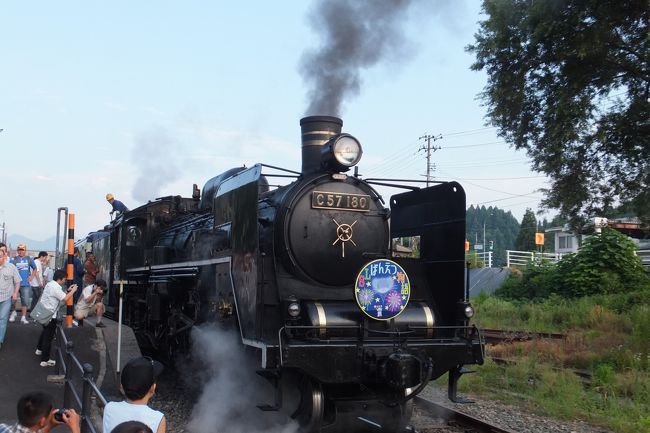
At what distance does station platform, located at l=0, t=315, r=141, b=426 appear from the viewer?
7184 millimetres

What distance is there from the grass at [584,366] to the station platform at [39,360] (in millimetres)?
5443

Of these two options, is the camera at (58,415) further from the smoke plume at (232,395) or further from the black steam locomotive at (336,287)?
the smoke plume at (232,395)

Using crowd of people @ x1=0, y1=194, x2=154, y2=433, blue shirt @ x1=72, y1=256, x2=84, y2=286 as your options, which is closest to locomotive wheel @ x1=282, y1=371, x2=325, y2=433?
crowd of people @ x1=0, y1=194, x2=154, y2=433

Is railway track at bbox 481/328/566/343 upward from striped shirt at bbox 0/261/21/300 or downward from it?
downward

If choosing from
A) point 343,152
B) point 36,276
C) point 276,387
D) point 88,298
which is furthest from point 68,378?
point 36,276

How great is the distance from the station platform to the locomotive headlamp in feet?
12.2

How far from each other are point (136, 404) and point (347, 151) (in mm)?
3838

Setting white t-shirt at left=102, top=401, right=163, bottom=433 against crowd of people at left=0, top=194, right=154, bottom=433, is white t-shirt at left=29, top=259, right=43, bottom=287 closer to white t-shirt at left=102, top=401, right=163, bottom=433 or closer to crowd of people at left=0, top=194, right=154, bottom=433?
crowd of people at left=0, top=194, right=154, bottom=433

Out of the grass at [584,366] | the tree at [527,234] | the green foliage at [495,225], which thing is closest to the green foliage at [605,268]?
the grass at [584,366]

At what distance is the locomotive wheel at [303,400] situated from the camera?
18.0 feet

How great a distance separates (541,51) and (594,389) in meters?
6.29

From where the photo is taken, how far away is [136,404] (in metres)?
3.04

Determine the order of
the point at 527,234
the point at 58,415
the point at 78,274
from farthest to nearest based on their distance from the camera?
1. the point at 527,234
2. the point at 78,274
3. the point at 58,415

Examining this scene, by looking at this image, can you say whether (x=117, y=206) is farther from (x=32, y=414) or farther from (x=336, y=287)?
(x=32, y=414)
